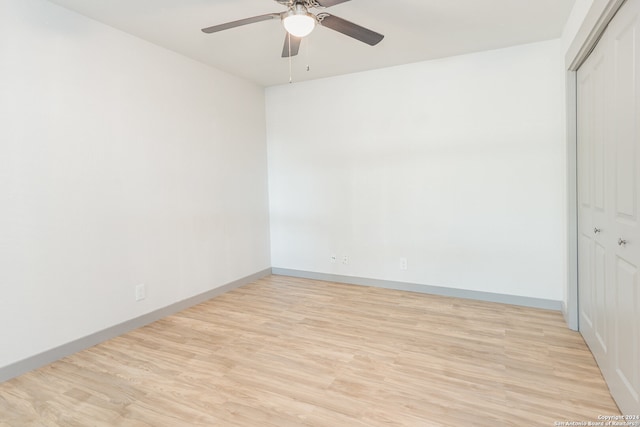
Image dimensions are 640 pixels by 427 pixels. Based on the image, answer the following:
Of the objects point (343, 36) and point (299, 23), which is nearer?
point (299, 23)

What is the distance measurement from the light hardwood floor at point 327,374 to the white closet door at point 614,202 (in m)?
0.28

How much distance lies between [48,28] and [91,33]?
1.01 feet

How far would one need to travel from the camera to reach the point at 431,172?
384cm

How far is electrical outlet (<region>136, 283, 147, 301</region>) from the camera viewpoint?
3129 mm

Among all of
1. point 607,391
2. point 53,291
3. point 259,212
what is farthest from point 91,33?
point 607,391

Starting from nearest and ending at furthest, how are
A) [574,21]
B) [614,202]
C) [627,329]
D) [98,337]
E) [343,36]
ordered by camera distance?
[627,329]
[614,202]
[574,21]
[98,337]
[343,36]

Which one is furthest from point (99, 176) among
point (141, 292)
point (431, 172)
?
point (431, 172)

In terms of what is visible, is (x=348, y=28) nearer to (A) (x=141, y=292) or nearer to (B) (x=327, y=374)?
(B) (x=327, y=374)

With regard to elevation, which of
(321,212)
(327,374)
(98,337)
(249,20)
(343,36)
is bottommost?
(327,374)

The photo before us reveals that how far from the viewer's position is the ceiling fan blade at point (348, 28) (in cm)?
211

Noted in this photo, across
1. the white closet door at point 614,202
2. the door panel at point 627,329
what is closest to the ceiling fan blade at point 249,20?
the white closet door at point 614,202

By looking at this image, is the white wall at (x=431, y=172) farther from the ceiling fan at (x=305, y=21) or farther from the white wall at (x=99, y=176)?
the ceiling fan at (x=305, y=21)

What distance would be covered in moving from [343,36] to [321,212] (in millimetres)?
2123

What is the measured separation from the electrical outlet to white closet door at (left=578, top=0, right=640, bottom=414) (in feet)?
11.2
